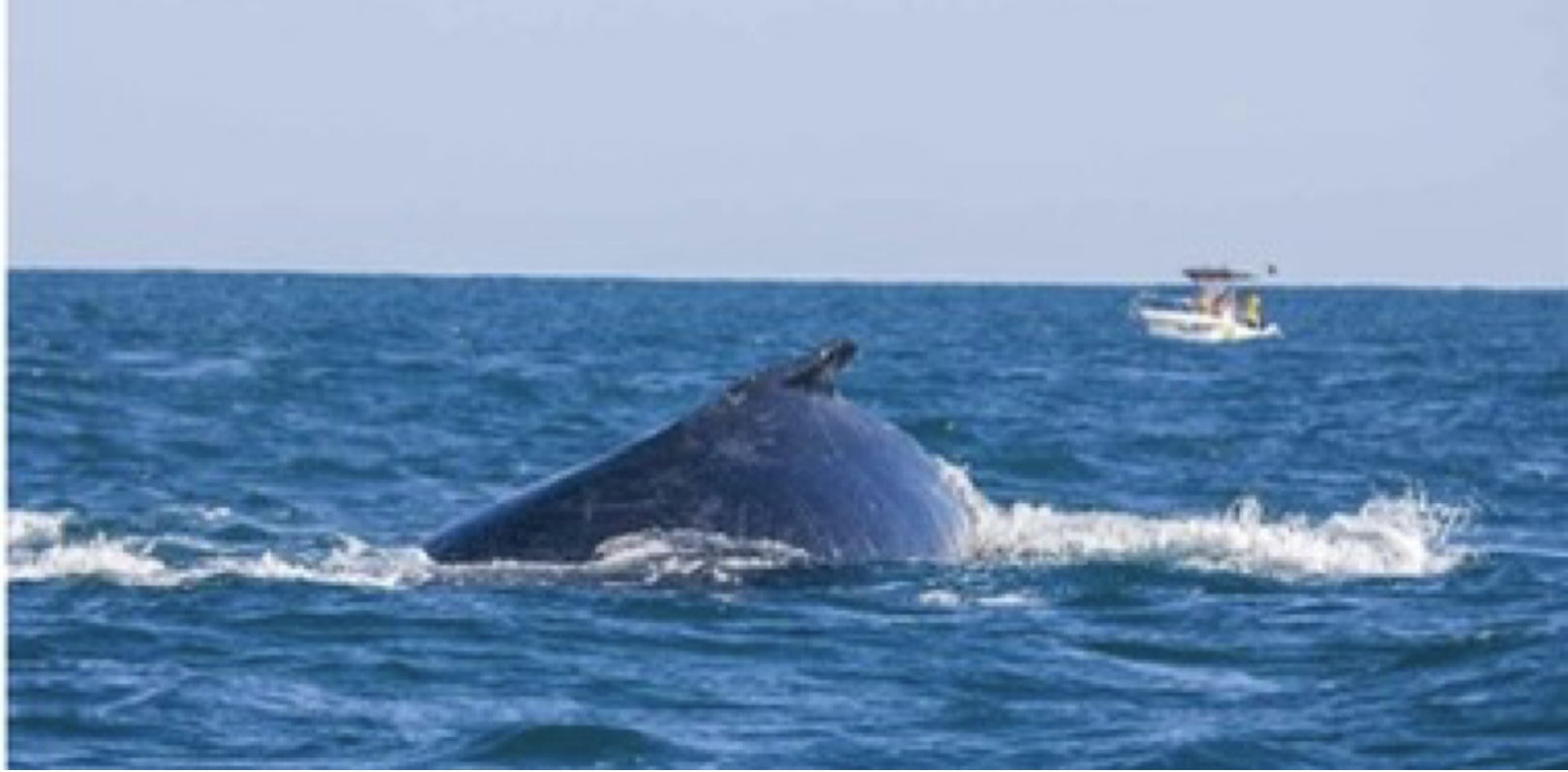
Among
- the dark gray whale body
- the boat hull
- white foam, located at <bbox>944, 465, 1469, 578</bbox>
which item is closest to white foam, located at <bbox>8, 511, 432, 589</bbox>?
the dark gray whale body

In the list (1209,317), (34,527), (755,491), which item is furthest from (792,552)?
(1209,317)

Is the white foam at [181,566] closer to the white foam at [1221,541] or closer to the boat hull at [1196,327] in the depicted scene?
the white foam at [1221,541]

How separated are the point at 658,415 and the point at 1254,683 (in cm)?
2507

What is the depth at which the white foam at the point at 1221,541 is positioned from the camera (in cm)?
1836

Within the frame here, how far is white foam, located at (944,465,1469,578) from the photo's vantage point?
60.2 ft

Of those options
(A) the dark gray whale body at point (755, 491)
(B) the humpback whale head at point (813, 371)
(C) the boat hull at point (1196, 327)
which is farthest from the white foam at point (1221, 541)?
(C) the boat hull at point (1196, 327)

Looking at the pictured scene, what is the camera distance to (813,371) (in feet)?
58.5

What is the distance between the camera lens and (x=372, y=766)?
430 inches

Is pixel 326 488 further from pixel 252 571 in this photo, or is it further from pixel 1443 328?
pixel 1443 328

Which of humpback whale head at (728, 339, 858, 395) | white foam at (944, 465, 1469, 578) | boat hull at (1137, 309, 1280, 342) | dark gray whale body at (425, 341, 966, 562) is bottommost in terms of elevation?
boat hull at (1137, 309, 1280, 342)

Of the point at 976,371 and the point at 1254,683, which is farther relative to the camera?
the point at 976,371

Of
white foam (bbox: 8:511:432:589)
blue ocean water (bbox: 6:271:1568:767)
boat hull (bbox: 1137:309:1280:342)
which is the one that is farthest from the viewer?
boat hull (bbox: 1137:309:1280:342)

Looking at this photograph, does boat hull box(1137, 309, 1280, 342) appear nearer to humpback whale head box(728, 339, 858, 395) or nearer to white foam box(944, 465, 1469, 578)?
white foam box(944, 465, 1469, 578)

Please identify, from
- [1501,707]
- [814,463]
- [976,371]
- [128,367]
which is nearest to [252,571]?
[814,463]
